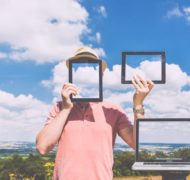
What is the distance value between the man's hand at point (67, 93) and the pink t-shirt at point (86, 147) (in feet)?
0.41

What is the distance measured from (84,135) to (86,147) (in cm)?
9

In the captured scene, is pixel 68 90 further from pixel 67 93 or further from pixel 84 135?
pixel 84 135

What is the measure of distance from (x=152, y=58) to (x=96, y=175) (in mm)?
954

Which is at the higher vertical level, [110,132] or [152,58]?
[152,58]

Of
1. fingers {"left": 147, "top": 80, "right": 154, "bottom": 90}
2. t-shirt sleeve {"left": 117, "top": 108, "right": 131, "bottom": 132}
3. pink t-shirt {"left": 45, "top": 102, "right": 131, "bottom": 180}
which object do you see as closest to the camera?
pink t-shirt {"left": 45, "top": 102, "right": 131, "bottom": 180}

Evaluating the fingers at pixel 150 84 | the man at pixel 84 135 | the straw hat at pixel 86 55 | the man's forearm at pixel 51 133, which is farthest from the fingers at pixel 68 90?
the fingers at pixel 150 84

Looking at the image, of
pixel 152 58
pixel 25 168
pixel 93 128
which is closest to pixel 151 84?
pixel 152 58

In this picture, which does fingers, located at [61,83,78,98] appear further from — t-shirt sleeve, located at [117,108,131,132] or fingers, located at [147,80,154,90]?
fingers, located at [147,80,154,90]

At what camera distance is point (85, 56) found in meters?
3.95

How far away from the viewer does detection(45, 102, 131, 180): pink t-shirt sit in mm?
3734

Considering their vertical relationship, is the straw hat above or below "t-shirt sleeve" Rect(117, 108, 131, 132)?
above

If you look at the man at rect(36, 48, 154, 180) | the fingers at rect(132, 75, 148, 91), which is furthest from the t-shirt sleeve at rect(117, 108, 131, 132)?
the fingers at rect(132, 75, 148, 91)

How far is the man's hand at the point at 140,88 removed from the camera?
382cm

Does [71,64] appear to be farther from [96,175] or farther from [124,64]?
[96,175]
